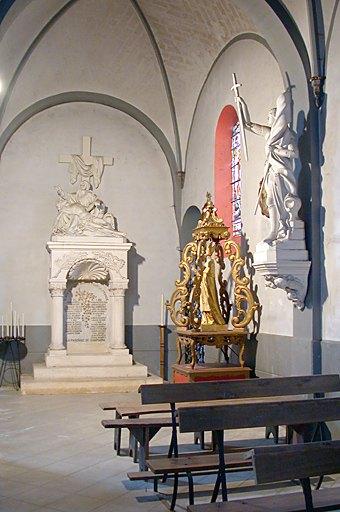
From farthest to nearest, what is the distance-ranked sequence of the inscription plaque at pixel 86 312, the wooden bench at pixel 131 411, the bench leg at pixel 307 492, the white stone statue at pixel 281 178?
the inscription plaque at pixel 86 312
the white stone statue at pixel 281 178
the wooden bench at pixel 131 411
the bench leg at pixel 307 492

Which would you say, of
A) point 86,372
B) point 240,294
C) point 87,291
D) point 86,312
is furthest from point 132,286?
point 240,294

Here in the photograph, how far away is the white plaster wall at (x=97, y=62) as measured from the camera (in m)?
11.1

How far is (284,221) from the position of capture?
6.86 metres

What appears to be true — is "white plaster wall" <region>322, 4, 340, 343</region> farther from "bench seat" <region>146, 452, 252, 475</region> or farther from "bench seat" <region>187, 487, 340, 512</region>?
"bench seat" <region>187, 487, 340, 512</region>

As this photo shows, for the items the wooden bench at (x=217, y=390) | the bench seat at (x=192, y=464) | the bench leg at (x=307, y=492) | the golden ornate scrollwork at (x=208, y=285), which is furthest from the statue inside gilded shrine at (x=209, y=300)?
the bench leg at (x=307, y=492)

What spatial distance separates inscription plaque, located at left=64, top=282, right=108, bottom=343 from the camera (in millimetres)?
12328

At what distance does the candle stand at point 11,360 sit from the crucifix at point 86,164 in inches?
136

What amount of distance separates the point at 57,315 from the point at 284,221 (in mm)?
6100

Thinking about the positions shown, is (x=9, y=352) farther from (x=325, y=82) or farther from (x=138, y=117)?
(x=325, y=82)

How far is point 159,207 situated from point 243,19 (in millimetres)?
4875

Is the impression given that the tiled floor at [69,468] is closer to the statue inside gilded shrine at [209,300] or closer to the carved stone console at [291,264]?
the carved stone console at [291,264]

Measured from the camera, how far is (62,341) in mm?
11766

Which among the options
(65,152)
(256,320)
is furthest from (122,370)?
(65,152)

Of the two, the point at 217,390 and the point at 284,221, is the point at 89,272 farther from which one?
the point at 217,390
